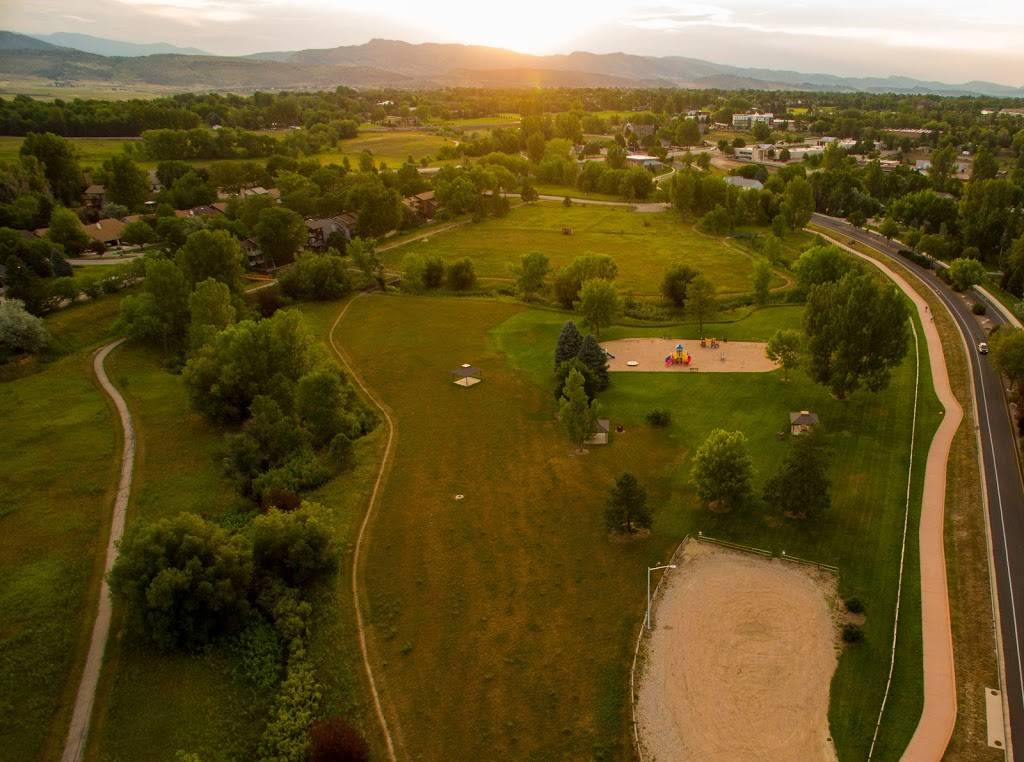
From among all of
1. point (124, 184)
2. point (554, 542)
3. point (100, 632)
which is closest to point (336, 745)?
point (100, 632)

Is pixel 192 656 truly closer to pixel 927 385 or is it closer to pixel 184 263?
pixel 184 263

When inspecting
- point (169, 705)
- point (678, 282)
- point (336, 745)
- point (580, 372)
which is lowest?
point (169, 705)

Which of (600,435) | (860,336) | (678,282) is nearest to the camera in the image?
(600,435)

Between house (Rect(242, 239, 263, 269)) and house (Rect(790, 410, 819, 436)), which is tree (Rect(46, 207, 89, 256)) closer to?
house (Rect(242, 239, 263, 269))

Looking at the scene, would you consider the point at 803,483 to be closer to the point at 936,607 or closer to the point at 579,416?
the point at 936,607

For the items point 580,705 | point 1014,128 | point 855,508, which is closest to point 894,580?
point 855,508

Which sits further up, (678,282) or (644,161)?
(644,161)

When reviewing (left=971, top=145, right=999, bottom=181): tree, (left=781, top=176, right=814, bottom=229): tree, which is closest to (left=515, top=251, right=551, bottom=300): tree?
(left=781, top=176, right=814, bottom=229): tree
